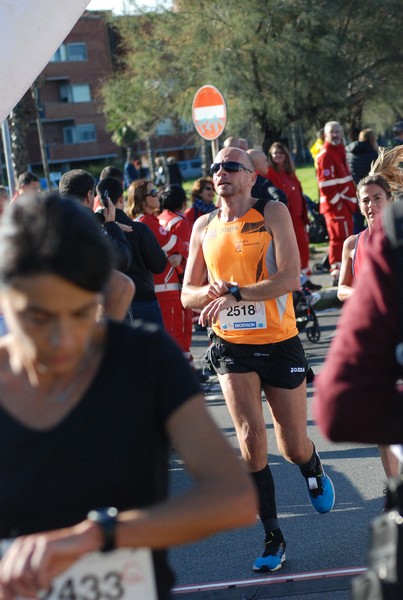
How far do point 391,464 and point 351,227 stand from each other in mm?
9629

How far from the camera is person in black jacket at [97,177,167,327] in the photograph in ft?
24.5

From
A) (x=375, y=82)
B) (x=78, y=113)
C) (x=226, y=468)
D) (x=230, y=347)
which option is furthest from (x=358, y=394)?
(x=78, y=113)

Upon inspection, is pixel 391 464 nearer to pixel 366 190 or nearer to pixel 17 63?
pixel 366 190

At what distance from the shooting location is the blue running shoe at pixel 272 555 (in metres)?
5.14

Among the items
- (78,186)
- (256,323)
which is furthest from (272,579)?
(78,186)

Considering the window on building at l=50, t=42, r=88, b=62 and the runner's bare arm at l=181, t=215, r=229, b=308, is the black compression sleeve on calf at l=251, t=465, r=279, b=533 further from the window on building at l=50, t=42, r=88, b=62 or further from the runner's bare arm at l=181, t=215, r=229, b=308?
the window on building at l=50, t=42, r=88, b=62

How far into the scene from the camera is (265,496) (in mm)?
5297

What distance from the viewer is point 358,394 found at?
7.13 feet

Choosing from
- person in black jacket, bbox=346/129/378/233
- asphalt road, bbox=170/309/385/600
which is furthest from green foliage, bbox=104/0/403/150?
asphalt road, bbox=170/309/385/600

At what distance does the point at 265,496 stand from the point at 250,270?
3.92 feet

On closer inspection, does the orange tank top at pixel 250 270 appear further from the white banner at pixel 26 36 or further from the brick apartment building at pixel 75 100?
the brick apartment building at pixel 75 100

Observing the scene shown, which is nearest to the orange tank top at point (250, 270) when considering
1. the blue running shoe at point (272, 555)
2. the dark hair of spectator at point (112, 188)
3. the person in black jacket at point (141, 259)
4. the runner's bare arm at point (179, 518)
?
the blue running shoe at point (272, 555)

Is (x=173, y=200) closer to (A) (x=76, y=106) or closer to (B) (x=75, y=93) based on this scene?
(A) (x=76, y=106)

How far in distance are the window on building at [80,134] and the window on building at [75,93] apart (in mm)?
2153
